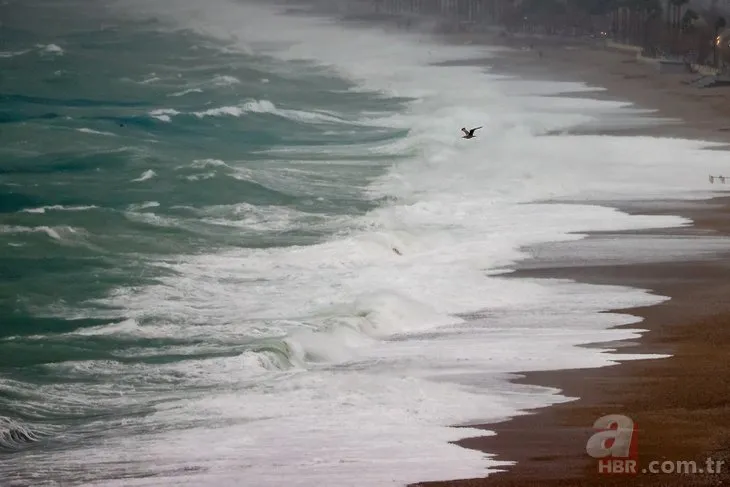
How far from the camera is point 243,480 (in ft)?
63.1

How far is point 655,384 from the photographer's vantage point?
2261 centimetres

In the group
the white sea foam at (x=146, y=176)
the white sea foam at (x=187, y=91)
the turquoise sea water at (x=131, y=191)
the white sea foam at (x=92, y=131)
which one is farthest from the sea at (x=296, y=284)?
the white sea foam at (x=187, y=91)

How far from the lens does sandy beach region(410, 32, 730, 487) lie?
18875 millimetres

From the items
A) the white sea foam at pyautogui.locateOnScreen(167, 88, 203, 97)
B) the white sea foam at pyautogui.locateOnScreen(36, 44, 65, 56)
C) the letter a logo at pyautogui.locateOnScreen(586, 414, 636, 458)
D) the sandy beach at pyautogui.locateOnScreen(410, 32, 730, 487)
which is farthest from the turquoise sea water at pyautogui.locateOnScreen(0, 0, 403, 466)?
the white sea foam at pyautogui.locateOnScreen(36, 44, 65, 56)

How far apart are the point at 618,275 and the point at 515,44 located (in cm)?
11111

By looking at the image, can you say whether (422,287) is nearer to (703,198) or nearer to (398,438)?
Result: (398,438)

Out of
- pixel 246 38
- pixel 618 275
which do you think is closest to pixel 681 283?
pixel 618 275

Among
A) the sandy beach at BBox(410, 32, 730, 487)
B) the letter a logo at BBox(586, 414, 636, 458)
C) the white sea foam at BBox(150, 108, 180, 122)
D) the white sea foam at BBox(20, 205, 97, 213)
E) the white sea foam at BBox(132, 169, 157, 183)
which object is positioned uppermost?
the letter a logo at BBox(586, 414, 636, 458)

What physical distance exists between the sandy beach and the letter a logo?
0.45 ft

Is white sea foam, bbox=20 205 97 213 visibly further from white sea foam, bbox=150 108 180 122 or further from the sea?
white sea foam, bbox=150 108 180 122
